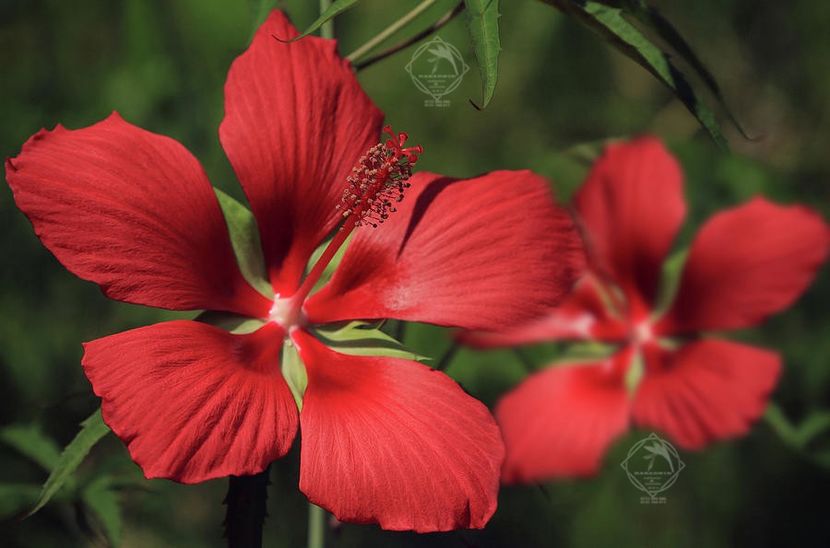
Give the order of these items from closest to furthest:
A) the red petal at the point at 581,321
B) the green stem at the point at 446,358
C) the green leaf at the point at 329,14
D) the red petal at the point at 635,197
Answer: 1. the green leaf at the point at 329,14
2. the green stem at the point at 446,358
3. the red petal at the point at 635,197
4. the red petal at the point at 581,321

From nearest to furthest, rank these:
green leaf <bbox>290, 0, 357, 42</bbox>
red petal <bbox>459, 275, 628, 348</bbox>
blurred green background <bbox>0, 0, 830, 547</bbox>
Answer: green leaf <bbox>290, 0, 357, 42</bbox>, red petal <bbox>459, 275, 628, 348</bbox>, blurred green background <bbox>0, 0, 830, 547</bbox>

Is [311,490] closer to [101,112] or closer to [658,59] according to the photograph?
[658,59]

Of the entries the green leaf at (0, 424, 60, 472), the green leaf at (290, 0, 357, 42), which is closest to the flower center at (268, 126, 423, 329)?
the green leaf at (290, 0, 357, 42)

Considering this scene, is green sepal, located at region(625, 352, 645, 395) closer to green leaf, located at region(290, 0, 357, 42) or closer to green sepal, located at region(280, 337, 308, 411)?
green sepal, located at region(280, 337, 308, 411)

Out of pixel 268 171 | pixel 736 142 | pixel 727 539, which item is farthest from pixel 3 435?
pixel 736 142

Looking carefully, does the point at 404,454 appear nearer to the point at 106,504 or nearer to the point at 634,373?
the point at 106,504

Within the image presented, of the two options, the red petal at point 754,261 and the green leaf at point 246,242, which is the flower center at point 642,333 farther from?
the green leaf at point 246,242

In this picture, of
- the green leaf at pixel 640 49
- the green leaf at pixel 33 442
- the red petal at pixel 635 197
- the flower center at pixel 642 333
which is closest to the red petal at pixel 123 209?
the green leaf at pixel 640 49
